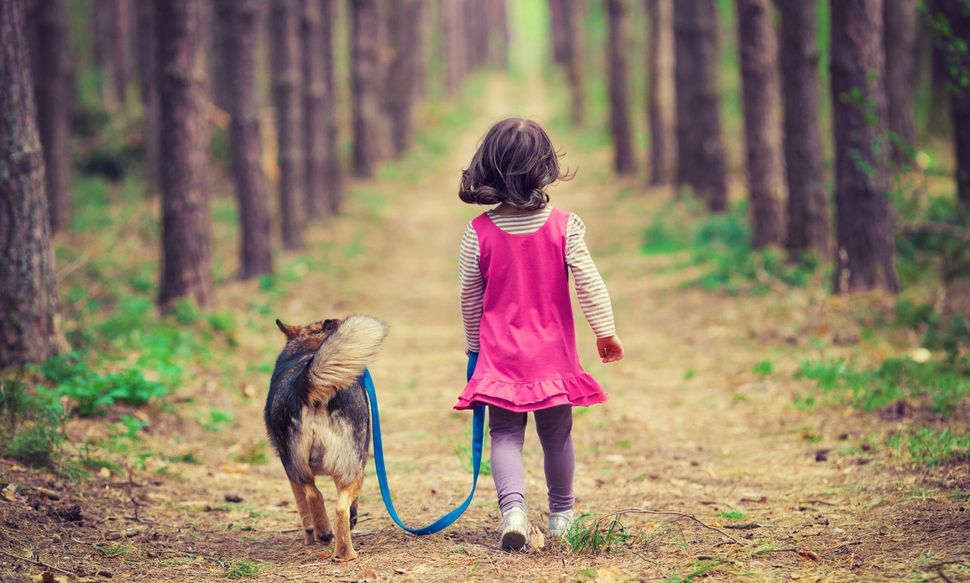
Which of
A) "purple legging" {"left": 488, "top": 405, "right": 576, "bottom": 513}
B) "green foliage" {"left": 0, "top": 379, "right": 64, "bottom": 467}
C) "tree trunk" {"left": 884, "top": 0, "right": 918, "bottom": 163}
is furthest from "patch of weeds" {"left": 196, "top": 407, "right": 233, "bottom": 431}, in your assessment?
"tree trunk" {"left": 884, "top": 0, "right": 918, "bottom": 163}

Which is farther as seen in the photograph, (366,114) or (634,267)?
(366,114)

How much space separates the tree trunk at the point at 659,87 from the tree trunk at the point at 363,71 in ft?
21.2

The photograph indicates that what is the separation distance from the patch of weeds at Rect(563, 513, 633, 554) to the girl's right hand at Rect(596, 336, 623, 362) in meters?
0.74

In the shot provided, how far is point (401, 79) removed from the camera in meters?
28.3

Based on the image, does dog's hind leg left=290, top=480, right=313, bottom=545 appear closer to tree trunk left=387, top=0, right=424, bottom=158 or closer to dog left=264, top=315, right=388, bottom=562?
dog left=264, top=315, right=388, bottom=562

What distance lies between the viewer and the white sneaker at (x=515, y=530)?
421 centimetres

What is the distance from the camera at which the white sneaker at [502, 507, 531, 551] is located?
4207mm

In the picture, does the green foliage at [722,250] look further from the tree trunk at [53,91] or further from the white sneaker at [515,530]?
the tree trunk at [53,91]

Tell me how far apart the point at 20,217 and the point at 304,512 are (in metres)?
3.55

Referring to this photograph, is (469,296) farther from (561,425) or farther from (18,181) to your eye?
(18,181)

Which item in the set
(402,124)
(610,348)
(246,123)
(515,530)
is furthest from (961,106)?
(402,124)

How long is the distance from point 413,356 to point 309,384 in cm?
586

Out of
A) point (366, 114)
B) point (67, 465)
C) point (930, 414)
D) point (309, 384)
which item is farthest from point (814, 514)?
point (366, 114)

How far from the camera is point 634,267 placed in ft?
47.6
